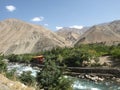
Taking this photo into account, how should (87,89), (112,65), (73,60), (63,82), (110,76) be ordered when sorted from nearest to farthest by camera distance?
(63,82), (87,89), (110,76), (112,65), (73,60)

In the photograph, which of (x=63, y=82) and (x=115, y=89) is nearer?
(x=63, y=82)

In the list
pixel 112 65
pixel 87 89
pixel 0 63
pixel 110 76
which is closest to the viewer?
pixel 0 63

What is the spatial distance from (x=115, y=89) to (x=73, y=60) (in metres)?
38.6

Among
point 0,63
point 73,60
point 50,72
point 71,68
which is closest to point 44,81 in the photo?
point 50,72

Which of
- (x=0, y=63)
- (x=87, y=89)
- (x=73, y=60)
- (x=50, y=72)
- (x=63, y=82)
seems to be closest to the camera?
(x=63, y=82)

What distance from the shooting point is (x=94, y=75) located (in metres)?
65.1

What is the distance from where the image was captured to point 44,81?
28484 millimetres

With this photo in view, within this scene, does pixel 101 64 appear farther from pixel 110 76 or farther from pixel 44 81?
pixel 44 81

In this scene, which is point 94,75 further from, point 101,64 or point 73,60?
point 73,60

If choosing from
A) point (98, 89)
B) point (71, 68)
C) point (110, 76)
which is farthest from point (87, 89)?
point (71, 68)

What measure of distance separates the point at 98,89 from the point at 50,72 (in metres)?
17.1

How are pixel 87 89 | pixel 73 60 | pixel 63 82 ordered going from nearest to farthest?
pixel 63 82 → pixel 87 89 → pixel 73 60

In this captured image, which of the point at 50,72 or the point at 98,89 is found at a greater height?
the point at 50,72

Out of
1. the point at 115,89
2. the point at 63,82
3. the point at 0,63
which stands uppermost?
the point at 0,63
